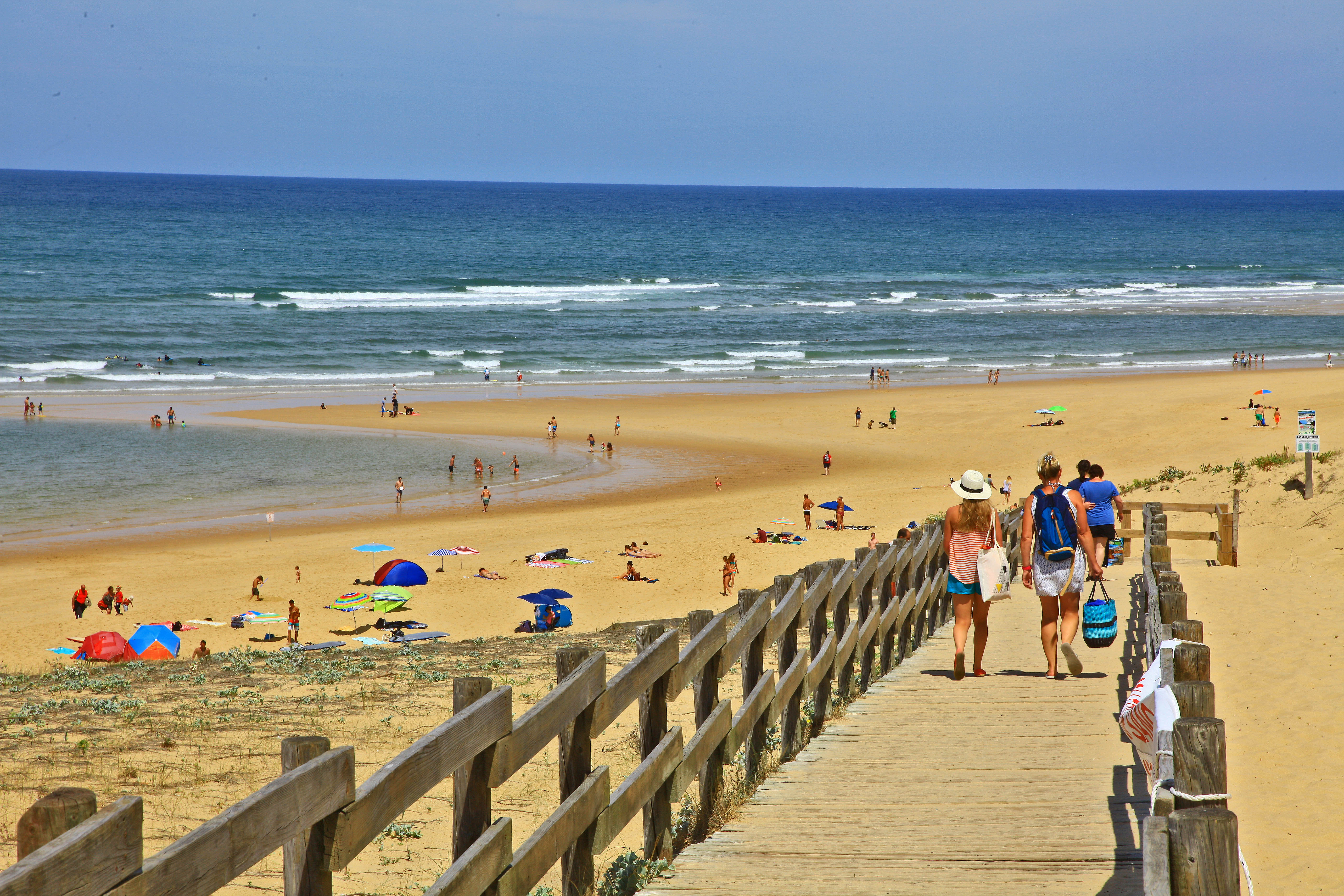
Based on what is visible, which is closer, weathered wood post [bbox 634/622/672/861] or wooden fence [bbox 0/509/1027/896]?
wooden fence [bbox 0/509/1027/896]

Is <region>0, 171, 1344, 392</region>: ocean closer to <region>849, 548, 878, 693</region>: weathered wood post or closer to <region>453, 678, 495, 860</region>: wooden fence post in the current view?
<region>849, 548, 878, 693</region>: weathered wood post

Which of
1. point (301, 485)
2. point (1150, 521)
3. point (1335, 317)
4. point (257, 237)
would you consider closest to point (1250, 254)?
point (1335, 317)

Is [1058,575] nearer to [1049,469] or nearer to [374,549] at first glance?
[1049,469]

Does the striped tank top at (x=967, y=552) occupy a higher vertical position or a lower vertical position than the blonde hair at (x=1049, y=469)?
lower

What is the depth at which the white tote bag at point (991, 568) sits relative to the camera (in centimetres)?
797

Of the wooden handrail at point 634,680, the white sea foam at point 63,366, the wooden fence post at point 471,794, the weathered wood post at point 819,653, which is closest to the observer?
the wooden fence post at point 471,794

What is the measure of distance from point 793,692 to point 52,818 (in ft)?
14.2

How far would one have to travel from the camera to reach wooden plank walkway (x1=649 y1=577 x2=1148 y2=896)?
404 cm

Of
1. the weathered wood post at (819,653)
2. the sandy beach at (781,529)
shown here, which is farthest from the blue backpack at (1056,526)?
the weathered wood post at (819,653)

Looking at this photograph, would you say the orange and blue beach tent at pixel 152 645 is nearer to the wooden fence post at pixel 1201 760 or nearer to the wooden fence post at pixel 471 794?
the wooden fence post at pixel 471 794

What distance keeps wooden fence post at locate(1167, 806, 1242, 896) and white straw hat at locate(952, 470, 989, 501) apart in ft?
17.9

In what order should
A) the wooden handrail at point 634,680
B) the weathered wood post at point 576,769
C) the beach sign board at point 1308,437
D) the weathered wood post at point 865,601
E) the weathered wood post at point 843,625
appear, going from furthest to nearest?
the beach sign board at point 1308,437
the weathered wood post at point 865,601
the weathered wood post at point 843,625
the wooden handrail at point 634,680
the weathered wood post at point 576,769

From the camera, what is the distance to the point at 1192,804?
111 inches

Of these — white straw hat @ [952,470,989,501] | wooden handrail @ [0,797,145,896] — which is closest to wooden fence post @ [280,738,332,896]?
wooden handrail @ [0,797,145,896]
